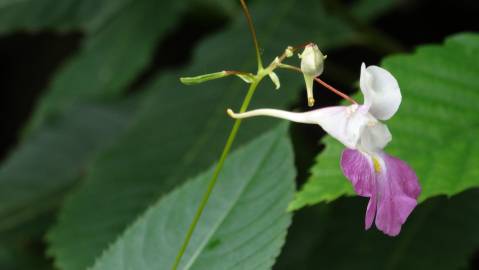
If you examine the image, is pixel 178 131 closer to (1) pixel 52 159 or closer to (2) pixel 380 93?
(1) pixel 52 159

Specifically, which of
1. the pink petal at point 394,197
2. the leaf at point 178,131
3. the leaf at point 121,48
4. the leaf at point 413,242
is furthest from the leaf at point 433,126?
the leaf at point 121,48

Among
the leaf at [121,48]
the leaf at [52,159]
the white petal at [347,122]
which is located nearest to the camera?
the white petal at [347,122]

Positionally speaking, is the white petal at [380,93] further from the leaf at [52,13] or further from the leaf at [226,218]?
the leaf at [52,13]

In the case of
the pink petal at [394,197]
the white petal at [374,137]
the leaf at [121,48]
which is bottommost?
the pink petal at [394,197]

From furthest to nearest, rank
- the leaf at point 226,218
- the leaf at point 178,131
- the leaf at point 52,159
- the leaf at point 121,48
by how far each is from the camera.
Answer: the leaf at point 52,159 → the leaf at point 121,48 → the leaf at point 178,131 → the leaf at point 226,218

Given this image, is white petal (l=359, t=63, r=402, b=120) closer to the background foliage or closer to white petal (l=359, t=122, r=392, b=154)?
white petal (l=359, t=122, r=392, b=154)

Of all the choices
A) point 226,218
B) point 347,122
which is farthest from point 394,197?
point 226,218

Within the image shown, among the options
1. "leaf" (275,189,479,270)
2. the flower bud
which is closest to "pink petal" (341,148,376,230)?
the flower bud
